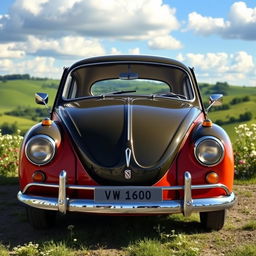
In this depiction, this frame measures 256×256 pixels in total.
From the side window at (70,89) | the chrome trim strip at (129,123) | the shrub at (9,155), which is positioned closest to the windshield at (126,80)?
the side window at (70,89)

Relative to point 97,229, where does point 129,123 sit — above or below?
above

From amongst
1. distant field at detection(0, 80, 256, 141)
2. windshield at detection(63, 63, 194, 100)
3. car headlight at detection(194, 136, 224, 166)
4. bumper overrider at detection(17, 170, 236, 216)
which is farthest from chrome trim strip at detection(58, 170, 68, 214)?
distant field at detection(0, 80, 256, 141)

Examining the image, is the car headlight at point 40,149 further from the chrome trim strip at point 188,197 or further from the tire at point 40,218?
the chrome trim strip at point 188,197

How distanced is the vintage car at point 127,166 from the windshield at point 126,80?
123cm

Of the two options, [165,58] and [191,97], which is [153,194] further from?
[165,58]

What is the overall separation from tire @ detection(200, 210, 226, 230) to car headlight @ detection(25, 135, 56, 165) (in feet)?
5.75

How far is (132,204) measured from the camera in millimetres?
4043

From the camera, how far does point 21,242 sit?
176 inches

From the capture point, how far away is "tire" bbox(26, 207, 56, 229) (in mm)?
4656

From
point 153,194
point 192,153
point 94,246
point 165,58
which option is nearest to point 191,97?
point 165,58

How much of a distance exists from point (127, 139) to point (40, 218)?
1309mm

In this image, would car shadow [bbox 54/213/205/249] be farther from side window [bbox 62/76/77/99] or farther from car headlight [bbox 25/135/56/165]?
side window [bbox 62/76/77/99]

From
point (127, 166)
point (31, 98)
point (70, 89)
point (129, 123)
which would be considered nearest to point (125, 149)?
point (127, 166)

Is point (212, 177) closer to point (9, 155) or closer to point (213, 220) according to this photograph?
point (213, 220)
